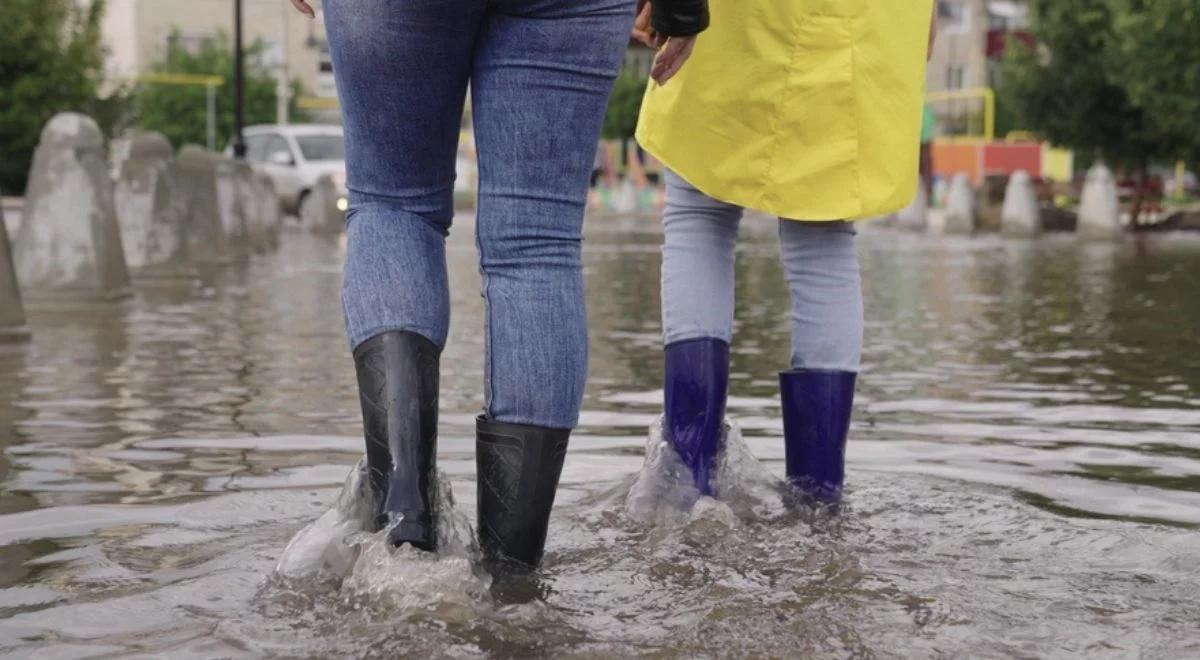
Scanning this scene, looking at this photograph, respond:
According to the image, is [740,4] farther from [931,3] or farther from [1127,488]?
[1127,488]

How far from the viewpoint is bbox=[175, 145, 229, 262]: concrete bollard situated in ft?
48.5

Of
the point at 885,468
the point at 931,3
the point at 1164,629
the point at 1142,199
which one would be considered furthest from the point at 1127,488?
the point at 1142,199

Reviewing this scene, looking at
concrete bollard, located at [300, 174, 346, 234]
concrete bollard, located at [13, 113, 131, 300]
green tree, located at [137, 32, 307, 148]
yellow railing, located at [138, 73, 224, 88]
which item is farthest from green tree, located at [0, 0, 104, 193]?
green tree, located at [137, 32, 307, 148]

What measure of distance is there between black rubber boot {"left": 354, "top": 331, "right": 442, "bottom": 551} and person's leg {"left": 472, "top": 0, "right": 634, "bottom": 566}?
0.37ft

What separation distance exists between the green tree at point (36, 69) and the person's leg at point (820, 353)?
26686 mm

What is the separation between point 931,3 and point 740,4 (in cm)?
43

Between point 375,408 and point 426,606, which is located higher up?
point 375,408

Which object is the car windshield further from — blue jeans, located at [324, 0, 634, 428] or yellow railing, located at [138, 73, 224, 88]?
blue jeans, located at [324, 0, 634, 428]

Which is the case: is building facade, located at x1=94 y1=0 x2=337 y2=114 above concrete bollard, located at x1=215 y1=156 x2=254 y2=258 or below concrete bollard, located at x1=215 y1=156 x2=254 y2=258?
above

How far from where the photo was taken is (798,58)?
3941 millimetres

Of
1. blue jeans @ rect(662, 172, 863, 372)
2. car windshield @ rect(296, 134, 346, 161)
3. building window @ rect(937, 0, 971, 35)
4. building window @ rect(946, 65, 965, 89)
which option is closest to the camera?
blue jeans @ rect(662, 172, 863, 372)

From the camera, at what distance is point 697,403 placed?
396 cm

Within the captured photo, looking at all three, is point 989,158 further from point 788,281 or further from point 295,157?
point 788,281

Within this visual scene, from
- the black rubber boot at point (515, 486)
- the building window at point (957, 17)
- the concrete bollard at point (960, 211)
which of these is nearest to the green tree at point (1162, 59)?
the concrete bollard at point (960, 211)
